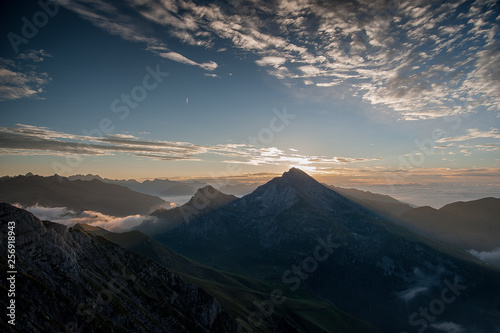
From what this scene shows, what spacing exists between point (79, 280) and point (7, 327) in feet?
97.2

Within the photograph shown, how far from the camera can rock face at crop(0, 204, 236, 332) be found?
67856 millimetres

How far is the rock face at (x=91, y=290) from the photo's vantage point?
6786cm

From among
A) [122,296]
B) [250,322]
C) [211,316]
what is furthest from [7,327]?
[250,322]

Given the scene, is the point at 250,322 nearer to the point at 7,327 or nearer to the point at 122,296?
the point at 122,296

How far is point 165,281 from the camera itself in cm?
12112

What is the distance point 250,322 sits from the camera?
153750mm

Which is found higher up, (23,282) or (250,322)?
(23,282)

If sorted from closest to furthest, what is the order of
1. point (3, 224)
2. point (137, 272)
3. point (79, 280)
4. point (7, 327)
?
1. point (7, 327)
2. point (3, 224)
3. point (79, 280)
4. point (137, 272)

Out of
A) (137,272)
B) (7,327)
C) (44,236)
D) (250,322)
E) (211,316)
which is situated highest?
(44,236)

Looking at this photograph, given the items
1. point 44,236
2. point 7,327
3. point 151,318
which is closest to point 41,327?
point 7,327

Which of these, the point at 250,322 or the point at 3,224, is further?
the point at 250,322

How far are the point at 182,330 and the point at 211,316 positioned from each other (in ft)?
67.7

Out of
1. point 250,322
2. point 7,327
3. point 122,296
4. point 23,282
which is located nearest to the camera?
point 7,327

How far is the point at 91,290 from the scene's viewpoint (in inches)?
3275
